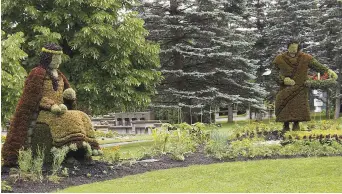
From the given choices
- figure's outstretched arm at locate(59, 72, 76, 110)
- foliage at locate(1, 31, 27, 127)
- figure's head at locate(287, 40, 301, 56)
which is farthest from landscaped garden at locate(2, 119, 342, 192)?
figure's head at locate(287, 40, 301, 56)

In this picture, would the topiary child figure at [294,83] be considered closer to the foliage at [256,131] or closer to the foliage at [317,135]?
the foliage at [256,131]

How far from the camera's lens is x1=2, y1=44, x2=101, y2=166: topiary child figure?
867cm

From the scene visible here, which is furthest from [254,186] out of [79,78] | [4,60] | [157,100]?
[157,100]

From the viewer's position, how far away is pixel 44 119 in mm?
8875

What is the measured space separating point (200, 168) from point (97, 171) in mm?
2027

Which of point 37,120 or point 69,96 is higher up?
point 69,96

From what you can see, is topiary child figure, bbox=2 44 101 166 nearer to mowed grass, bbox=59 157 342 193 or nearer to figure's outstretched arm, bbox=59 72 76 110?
figure's outstretched arm, bbox=59 72 76 110

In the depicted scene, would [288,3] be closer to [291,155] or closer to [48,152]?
[291,155]

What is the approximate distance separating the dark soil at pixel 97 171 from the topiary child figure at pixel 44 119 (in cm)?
34

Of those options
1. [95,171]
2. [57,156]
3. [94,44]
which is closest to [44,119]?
[57,156]

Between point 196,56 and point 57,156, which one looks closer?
point 57,156

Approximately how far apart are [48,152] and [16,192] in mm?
1774

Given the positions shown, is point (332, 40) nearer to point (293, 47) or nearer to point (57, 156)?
point (293, 47)

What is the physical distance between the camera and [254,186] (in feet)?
24.5
